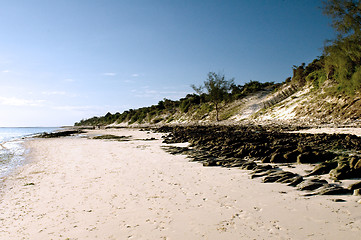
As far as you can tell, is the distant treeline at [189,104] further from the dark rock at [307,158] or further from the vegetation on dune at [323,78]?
the dark rock at [307,158]

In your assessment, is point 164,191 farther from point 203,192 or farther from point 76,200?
point 76,200

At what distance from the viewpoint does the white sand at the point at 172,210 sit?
3.81 m

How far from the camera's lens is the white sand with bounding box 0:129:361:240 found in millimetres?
3812

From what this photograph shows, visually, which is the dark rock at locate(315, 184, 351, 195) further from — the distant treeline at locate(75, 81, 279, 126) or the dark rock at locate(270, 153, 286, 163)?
the distant treeline at locate(75, 81, 279, 126)

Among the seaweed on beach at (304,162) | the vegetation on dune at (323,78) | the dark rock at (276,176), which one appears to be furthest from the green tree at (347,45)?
the dark rock at (276,176)

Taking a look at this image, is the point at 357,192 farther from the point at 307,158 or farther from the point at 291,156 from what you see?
the point at 291,156

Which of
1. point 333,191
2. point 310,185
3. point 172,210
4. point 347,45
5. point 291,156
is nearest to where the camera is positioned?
point 172,210

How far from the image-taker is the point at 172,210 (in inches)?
192

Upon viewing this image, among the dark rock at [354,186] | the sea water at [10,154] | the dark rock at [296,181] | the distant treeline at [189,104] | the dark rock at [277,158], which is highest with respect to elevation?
the distant treeline at [189,104]

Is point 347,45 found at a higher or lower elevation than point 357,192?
higher

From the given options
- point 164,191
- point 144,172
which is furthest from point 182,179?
point 144,172

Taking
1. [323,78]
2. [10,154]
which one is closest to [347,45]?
[323,78]

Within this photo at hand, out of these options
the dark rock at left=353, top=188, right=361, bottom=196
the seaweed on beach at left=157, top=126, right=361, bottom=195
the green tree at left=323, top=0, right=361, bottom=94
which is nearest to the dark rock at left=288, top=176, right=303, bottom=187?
the seaweed on beach at left=157, top=126, right=361, bottom=195

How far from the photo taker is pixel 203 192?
→ 595 cm
